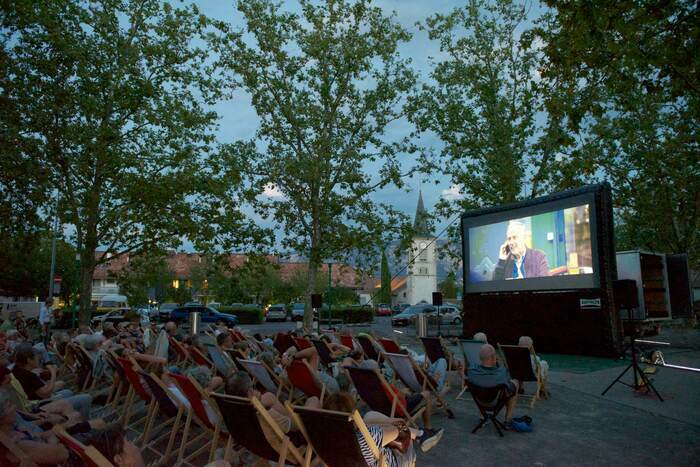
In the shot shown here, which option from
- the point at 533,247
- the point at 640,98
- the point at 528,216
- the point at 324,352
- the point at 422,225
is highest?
the point at 640,98

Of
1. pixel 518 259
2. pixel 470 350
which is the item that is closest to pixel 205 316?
pixel 518 259

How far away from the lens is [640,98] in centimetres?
1859

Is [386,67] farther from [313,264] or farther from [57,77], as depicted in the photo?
[57,77]

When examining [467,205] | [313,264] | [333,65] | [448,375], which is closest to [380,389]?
[448,375]

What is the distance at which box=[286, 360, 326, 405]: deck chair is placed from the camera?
17.1 feet

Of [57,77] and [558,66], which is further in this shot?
[57,77]

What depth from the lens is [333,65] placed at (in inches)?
764

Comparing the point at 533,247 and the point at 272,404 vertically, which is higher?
the point at 533,247

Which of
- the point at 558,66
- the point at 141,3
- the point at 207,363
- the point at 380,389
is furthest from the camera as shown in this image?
the point at 141,3

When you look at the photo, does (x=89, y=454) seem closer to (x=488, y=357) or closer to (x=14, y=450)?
(x=14, y=450)

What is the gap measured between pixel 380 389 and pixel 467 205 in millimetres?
18897

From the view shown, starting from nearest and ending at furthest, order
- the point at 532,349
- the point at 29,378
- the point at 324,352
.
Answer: the point at 29,378
the point at 532,349
the point at 324,352

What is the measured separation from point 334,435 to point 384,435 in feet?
1.62

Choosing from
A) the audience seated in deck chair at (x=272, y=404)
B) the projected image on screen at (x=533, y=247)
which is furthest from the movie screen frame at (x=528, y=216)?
the audience seated in deck chair at (x=272, y=404)
